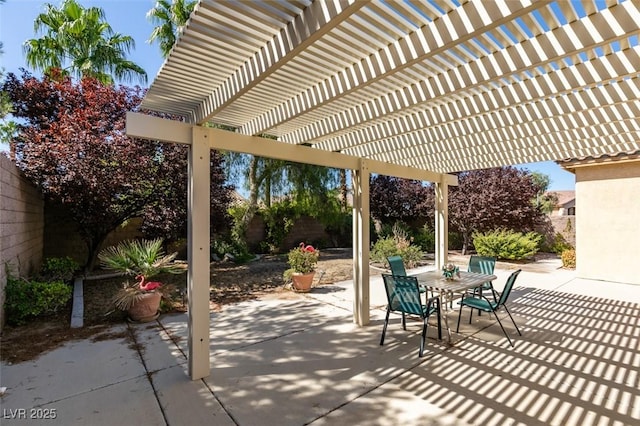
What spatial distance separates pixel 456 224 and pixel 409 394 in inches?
445

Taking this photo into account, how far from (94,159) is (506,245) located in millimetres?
11923

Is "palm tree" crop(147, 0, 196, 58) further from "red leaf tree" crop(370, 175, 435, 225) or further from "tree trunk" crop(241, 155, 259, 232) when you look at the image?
"red leaf tree" crop(370, 175, 435, 225)

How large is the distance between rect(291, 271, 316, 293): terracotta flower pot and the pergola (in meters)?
2.13

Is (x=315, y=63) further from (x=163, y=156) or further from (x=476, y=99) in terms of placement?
(x=163, y=156)

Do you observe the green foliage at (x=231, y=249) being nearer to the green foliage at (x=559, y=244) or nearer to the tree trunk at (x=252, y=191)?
the tree trunk at (x=252, y=191)

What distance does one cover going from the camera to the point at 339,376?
3217mm

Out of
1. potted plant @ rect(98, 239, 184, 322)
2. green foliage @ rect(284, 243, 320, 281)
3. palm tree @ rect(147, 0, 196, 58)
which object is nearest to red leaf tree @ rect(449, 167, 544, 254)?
green foliage @ rect(284, 243, 320, 281)

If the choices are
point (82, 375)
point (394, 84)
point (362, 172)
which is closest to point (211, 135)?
point (394, 84)

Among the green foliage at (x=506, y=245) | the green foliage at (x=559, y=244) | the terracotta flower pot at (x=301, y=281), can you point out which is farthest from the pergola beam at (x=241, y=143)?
the green foliage at (x=559, y=244)

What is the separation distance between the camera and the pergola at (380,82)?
1.90m

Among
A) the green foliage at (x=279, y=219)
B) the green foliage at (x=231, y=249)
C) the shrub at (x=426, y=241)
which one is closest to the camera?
the green foliage at (x=231, y=249)

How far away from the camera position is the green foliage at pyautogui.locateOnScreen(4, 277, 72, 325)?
4.54 m

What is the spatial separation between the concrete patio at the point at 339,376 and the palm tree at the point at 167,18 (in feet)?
30.7

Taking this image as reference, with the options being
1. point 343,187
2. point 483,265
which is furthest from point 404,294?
point 343,187
